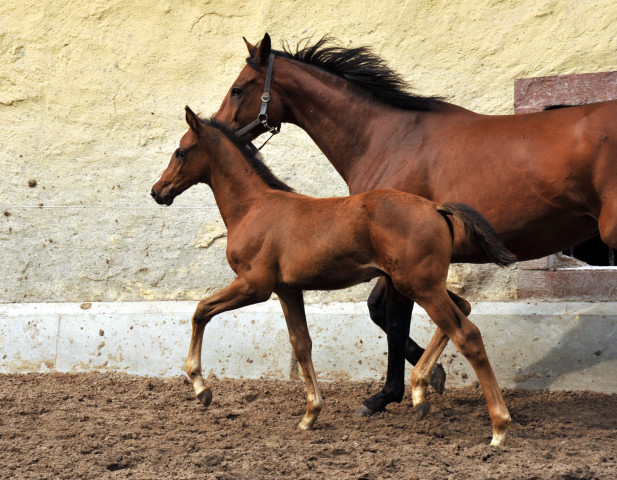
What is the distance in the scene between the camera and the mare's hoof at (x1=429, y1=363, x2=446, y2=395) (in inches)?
210

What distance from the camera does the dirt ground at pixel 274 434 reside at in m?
3.61

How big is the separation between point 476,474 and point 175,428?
1867mm

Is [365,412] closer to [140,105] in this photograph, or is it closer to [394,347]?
[394,347]

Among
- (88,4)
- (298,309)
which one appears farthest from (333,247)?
(88,4)

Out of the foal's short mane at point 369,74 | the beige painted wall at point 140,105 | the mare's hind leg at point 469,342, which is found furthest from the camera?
the beige painted wall at point 140,105

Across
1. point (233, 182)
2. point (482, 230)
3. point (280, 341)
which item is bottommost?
point (280, 341)

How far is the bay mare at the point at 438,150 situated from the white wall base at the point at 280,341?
687 millimetres

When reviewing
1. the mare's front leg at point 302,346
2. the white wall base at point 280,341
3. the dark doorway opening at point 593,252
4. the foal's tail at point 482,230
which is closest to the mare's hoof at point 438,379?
the white wall base at point 280,341

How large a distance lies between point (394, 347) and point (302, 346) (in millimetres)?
679

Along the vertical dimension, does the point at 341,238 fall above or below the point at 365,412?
above

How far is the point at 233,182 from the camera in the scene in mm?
4746

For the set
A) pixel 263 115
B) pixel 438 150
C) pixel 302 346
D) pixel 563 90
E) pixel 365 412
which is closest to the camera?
pixel 302 346

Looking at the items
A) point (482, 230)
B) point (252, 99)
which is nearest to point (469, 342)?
point (482, 230)

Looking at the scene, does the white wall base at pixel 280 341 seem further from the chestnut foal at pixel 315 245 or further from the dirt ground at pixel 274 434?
the chestnut foal at pixel 315 245
